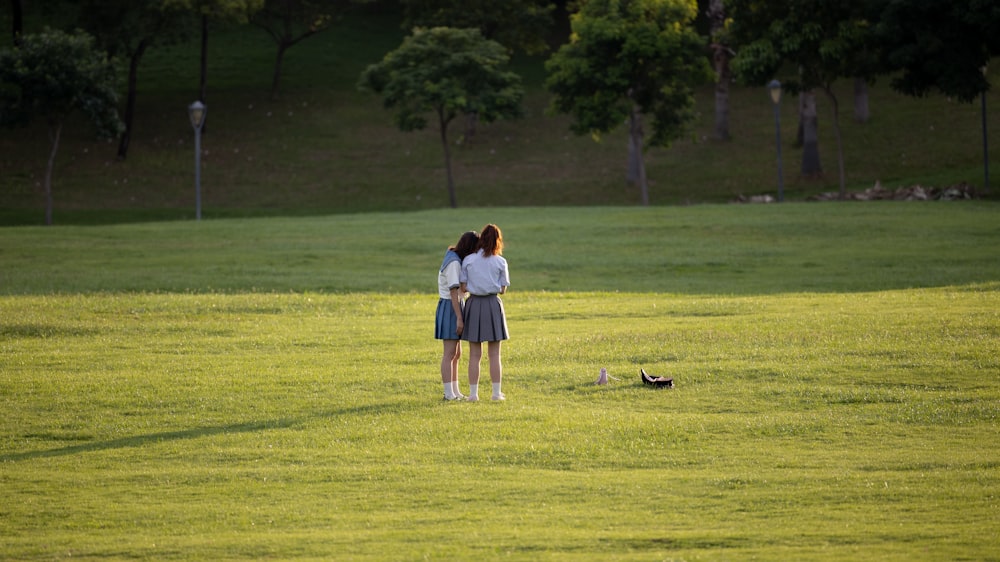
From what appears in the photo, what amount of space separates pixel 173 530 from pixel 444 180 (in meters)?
50.6

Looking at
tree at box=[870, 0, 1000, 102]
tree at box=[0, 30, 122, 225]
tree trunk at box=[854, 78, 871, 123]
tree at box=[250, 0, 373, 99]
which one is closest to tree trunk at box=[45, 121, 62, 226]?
tree at box=[0, 30, 122, 225]

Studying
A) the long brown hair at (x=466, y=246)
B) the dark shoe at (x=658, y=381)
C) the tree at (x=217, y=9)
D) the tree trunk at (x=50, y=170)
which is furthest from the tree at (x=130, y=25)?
the dark shoe at (x=658, y=381)

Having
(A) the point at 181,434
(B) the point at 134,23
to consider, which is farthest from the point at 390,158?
(A) the point at 181,434

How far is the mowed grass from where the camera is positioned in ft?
28.7

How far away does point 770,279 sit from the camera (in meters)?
26.9

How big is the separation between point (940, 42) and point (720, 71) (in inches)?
669

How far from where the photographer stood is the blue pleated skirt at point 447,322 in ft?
44.4

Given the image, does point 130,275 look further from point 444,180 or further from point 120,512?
point 444,180

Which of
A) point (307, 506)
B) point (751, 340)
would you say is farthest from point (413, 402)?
point (751, 340)

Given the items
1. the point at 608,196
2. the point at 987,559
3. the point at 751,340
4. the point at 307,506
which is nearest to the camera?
the point at 987,559

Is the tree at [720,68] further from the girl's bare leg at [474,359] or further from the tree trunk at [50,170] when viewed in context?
the girl's bare leg at [474,359]

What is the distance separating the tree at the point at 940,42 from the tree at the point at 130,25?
35081 mm

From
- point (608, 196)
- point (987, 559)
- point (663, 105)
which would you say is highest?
point (663, 105)

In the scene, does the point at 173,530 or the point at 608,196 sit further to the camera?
the point at 608,196
